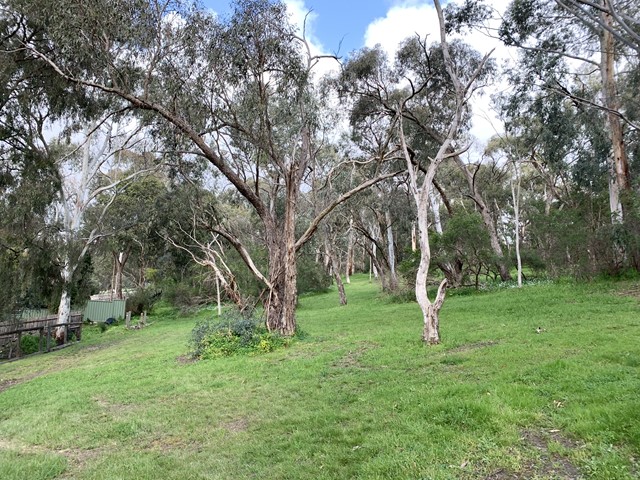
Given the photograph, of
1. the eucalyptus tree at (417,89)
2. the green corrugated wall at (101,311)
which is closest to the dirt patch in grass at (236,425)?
the eucalyptus tree at (417,89)

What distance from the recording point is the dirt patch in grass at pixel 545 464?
9.64 feet

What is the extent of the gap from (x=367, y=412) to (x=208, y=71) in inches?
368

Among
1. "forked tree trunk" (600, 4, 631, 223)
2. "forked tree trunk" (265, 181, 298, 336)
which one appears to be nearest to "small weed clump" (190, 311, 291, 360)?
"forked tree trunk" (265, 181, 298, 336)

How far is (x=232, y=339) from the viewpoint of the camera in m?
10.1

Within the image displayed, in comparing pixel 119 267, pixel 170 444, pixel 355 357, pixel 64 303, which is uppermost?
pixel 119 267

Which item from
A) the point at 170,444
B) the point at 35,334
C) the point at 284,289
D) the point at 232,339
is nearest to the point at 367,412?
the point at 170,444

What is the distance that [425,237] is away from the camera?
29.1 ft

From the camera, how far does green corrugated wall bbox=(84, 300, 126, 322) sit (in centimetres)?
2602

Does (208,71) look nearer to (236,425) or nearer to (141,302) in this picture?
(236,425)

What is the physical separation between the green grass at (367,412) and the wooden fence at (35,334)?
598 cm

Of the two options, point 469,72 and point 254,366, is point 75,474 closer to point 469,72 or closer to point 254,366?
point 254,366

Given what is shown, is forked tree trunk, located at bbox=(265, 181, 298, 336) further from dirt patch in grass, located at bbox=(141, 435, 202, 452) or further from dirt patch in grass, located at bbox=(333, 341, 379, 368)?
dirt patch in grass, located at bbox=(141, 435, 202, 452)

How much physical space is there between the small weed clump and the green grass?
0.56m

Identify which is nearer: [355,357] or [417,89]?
[355,357]
